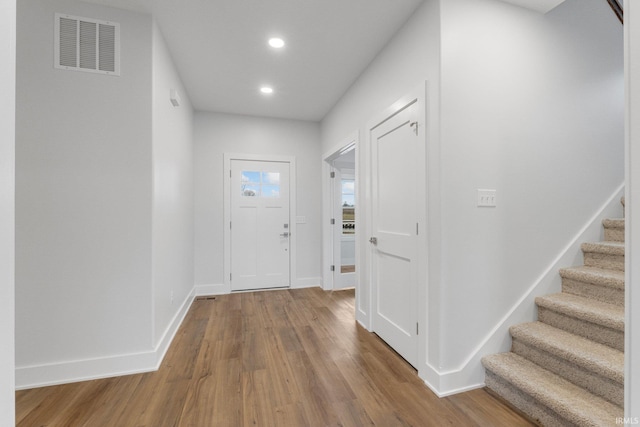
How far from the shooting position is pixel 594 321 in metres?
1.69

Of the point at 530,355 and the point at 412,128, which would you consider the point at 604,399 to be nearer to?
the point at 530,355

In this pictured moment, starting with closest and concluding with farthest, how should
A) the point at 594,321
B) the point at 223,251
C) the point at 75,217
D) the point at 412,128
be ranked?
the point at 594,321, the point at 75,217, the point at 412,128, the point at 223,251

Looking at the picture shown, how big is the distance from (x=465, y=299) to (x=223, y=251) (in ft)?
10.8

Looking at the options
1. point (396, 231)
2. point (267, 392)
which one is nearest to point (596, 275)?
point (396, 231)

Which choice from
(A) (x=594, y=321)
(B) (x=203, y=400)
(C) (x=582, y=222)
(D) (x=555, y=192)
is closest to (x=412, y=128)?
(D) (x=555, y=192)

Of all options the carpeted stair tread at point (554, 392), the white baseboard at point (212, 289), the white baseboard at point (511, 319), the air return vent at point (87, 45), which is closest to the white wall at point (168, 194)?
the air return vent at point (87, 45)

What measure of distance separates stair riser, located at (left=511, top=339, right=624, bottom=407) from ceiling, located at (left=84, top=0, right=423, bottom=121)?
248cm

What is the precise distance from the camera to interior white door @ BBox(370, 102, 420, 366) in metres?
2.15

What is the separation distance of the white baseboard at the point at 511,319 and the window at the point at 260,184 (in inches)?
124

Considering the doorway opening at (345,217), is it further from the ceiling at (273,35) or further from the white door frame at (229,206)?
the ceiling at (273,35)

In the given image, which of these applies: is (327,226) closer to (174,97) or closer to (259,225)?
(259,225)

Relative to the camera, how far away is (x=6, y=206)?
2.16ft

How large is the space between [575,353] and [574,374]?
13 cm

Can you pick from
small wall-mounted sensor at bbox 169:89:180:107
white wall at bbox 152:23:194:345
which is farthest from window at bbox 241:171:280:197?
small wall-mounted sensor at bbox 169:89:180:107
